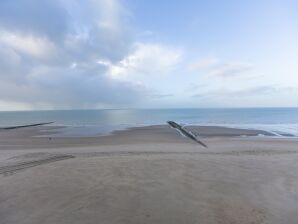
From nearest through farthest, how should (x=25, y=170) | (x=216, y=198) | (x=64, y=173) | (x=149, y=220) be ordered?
(x=149, y=220)
(x=216, y=198)
(x=64, y=173)
(x=25, y=170)

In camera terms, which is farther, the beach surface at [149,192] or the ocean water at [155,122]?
the ocean water at [155,122]

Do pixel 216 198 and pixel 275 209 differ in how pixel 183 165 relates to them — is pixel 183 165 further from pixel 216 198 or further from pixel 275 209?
pixel 275 209

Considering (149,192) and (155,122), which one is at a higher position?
(155,122)

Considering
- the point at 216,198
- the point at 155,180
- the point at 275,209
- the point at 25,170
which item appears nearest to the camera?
the point at 275,209

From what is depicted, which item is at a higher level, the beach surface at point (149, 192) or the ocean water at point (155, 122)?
the ocean water at point (155, 122)

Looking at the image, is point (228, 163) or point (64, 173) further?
point (228, 163)

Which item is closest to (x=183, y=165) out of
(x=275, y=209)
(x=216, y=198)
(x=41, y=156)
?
(x=216, y=198)

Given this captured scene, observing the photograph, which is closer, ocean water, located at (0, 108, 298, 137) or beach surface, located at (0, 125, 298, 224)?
beach surface, located at (0, 125, 298, 224)

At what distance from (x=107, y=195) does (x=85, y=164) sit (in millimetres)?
5023

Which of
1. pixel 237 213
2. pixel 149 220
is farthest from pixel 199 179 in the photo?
pixel 149 220

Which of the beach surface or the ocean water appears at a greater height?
the ocean water

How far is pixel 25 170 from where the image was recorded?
42.7 feet

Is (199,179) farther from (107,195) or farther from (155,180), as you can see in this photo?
(107,195)

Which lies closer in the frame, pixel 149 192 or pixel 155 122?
pixel 149 192
